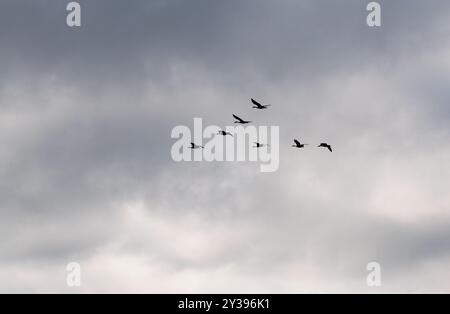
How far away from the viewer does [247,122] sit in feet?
582

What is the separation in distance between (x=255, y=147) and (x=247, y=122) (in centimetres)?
1442
